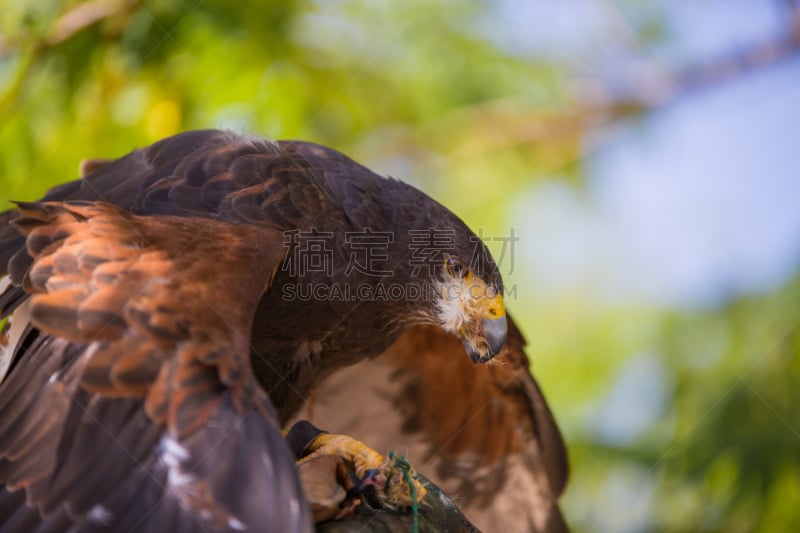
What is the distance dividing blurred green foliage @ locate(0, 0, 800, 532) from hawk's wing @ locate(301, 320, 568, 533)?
1328 millimetres

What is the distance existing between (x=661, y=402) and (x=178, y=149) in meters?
3.94

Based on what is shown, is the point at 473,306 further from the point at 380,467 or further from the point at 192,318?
the point at 192,318

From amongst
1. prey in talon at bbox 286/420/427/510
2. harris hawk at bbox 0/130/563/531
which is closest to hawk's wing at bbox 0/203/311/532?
harris hawk at bbox 0/130/563/531

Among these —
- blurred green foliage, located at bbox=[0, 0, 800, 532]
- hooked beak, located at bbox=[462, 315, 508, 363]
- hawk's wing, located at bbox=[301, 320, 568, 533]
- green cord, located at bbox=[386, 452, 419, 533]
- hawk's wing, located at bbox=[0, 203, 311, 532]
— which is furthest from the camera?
blurred green foliage, located at bbox=[0, 0, 800, 532]

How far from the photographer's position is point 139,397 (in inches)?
103

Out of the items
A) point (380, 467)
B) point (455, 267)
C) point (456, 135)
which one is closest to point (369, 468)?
point (380, 467)

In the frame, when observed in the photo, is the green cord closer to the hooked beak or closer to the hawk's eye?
the hooked beak

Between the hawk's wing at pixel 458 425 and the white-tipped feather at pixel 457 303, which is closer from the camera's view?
the white-tipped feather at pixel 457 303

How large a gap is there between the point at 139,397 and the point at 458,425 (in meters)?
2.31

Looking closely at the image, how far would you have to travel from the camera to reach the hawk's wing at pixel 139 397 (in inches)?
97.4

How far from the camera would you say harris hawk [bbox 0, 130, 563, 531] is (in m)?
2.52

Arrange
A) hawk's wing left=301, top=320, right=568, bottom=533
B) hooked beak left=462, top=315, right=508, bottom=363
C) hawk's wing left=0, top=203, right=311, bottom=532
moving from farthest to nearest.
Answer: hawk's wing left=301, top=320, right=568, bottom=533, hooked beak left=462, top=315, right=508, bottom=363, hawk's wing left=0, top=203, right=311, bottom=532

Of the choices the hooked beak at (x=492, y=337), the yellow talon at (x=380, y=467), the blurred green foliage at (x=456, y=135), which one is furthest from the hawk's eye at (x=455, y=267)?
the blurred green foliage at (x=456, y=135)

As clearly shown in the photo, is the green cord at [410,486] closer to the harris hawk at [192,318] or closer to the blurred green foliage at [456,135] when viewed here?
the harris hawk at [192,318]
